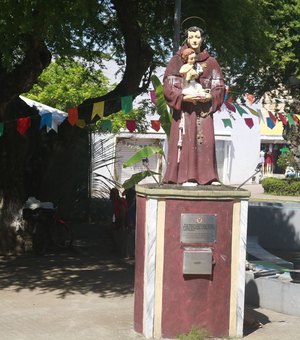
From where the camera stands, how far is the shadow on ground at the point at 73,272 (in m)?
10.1

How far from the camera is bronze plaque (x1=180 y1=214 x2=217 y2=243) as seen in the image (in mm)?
7258

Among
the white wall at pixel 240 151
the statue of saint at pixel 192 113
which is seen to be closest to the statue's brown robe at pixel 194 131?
the statue of saint at pixel 192 113

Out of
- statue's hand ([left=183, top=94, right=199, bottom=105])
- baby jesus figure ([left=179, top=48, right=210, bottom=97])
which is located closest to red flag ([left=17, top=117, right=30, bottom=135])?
baby jesus figure ([left=179, top=48, right=210, bottom=97])

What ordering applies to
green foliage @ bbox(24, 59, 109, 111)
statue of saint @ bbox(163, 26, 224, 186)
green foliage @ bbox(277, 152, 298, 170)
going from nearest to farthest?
statue of saint @ bbox(163, 26, 224, 186)
green foliage @ bbox(24, 59, 109, 111)
green foliage @ bbox(277, 152, 298, 170)

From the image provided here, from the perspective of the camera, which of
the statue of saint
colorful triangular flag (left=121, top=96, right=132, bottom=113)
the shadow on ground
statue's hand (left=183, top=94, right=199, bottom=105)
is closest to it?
statue's hand (left=183, top=94, right=199, bottom=105)

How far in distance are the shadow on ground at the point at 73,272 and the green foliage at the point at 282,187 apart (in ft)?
57.3

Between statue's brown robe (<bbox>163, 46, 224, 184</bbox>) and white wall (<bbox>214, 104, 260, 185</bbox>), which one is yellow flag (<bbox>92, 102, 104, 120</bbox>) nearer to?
statue's brown robe (<bbox>163, 46, 224, 184</bbox>)

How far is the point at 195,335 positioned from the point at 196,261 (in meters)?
0.83

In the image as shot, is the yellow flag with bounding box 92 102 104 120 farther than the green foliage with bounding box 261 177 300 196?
No

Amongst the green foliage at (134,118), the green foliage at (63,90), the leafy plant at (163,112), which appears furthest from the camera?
the green foliage at (63,90)

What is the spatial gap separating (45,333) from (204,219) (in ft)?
7.55

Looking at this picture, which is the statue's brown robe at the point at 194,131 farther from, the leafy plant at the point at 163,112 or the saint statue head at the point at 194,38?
the leafy plant at the point at 163,112

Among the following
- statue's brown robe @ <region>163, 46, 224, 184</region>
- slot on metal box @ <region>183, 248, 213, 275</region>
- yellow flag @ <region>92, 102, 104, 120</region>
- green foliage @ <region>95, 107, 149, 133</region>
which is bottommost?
slot on metal box @ <region>183, 248, 213, 275</region>

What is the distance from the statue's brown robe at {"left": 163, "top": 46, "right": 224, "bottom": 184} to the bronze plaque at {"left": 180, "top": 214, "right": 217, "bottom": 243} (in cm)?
51
